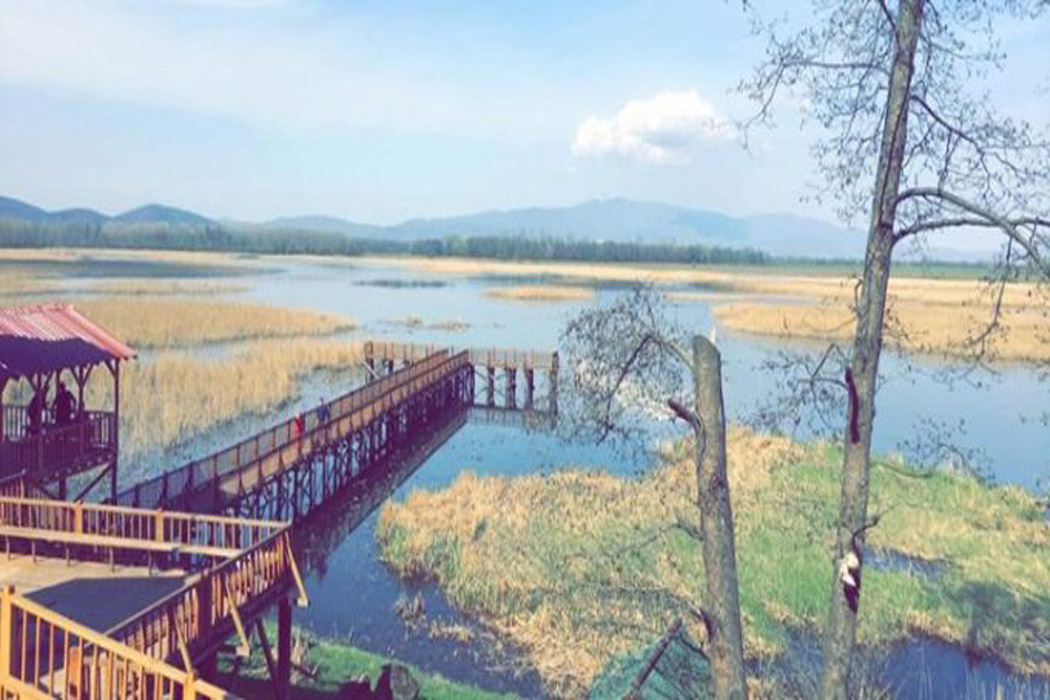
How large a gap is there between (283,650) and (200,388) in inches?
1011

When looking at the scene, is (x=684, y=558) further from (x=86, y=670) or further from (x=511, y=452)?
(x=86, y=670)

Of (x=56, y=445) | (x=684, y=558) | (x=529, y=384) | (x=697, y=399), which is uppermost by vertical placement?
(x=697, y=399)

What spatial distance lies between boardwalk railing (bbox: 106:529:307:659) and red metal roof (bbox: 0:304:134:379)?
593 centimetres

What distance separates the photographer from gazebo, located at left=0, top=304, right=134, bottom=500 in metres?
15.5

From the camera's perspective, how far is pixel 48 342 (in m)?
17.1

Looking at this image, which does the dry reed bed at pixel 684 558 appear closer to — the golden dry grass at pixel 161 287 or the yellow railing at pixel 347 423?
the yellow railing at pixel 347 423

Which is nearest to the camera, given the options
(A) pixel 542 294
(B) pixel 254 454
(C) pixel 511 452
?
(B) pixel 254 454

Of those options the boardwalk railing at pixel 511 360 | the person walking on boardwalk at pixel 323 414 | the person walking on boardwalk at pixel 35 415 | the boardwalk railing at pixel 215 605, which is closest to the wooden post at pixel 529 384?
the boardwalk railing at pixel 511 360

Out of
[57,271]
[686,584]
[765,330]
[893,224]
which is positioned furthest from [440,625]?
[57,271]

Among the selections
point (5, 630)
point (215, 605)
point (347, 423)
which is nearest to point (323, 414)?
point (347, 423)

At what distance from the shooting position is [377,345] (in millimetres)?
45594

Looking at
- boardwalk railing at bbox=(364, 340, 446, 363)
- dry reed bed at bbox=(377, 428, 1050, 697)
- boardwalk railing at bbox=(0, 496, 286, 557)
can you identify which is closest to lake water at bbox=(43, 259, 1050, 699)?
dry reed bed at bbox=(377, 428, 1050, 697)

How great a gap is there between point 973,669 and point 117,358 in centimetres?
1795

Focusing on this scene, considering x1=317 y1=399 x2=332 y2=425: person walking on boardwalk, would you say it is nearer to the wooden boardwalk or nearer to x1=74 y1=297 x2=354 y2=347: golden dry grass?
the wooden boardwalk
